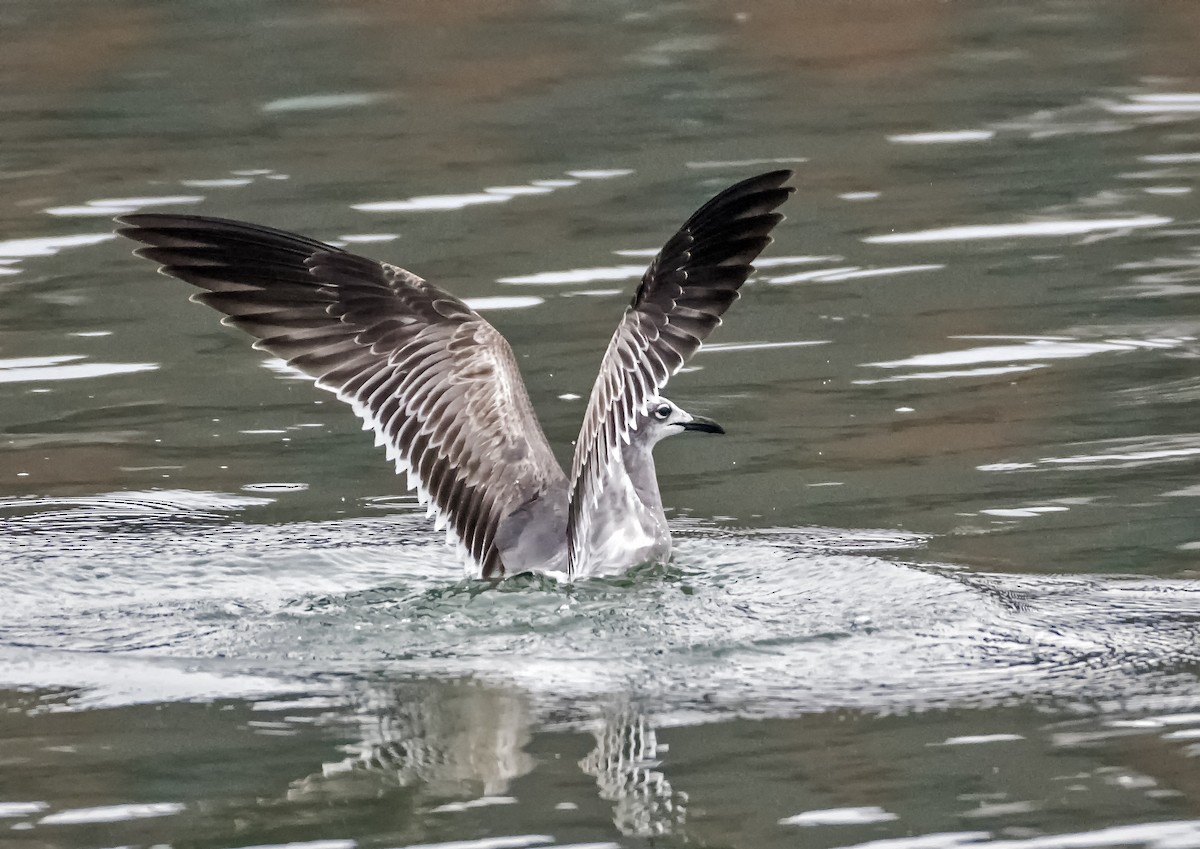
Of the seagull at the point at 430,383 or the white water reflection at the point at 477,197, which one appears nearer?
the seagull at the point at 430,383

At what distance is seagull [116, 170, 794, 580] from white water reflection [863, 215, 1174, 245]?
5.12 m

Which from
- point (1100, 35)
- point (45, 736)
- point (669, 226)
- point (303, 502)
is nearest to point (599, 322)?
point (669, 226)

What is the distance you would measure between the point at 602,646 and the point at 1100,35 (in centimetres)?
1268

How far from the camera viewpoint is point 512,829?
236 inches

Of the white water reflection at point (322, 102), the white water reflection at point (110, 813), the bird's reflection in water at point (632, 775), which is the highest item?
the white water reflection at point (322, 102)

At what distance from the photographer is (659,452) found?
35.1 feet

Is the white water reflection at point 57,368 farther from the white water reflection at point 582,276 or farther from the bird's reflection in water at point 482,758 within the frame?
the bird's reflection in water at point 482,758

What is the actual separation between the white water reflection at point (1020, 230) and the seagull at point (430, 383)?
5125 mm

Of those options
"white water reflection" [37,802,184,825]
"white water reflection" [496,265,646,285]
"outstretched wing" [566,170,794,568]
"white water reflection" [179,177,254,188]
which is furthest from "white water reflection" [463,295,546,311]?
"white water reflection" [37,802,184,825]

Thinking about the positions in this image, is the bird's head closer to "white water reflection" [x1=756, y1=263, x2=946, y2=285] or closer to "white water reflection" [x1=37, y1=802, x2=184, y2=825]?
"white water reflection" [x1=37, y1=802, x2=184, y2=825]

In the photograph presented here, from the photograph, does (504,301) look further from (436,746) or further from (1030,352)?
(436,746)

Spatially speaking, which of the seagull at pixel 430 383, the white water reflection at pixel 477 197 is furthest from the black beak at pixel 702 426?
the white water reflection at pixel 477 197

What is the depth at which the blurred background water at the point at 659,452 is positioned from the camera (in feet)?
21.0

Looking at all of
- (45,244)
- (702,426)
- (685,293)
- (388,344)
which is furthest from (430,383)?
(45,244)
